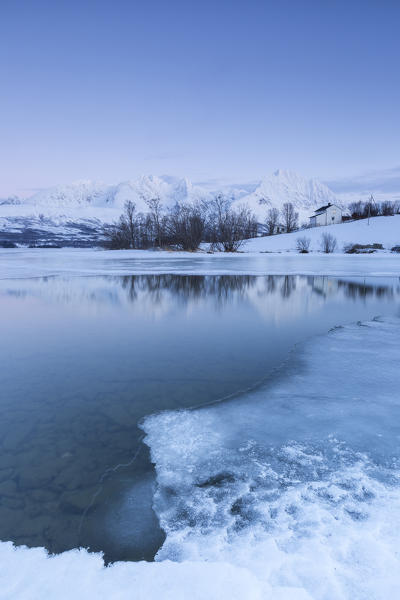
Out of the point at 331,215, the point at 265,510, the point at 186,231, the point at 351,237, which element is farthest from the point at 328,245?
the point at 265,510

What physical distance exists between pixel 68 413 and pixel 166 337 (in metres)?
4.48

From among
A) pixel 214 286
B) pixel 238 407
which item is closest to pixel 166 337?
pixel 238 407

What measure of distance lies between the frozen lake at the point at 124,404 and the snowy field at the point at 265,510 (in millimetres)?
53

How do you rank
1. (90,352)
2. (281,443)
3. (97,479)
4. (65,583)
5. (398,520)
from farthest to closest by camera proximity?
(90,352)
(281,443)
(97,479)
(398,520)
(65,583)

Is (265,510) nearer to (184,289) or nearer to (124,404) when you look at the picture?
(124,404)

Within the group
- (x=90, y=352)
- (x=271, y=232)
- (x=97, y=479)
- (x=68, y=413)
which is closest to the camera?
(x=97, y=479)

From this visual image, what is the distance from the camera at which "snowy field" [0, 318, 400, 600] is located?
2729mm

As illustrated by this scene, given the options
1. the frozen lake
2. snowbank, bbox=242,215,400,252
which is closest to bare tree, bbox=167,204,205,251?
snowbank, bbox=242,215,400,252

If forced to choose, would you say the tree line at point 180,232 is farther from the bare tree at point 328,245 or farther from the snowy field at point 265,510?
the snowy field at point 265,510

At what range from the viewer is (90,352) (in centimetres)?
844

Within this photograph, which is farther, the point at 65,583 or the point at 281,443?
the point at 281,443

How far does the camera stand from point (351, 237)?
225 feet

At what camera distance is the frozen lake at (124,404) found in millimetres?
3531

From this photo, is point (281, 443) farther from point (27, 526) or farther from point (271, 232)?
point (271, 232)
